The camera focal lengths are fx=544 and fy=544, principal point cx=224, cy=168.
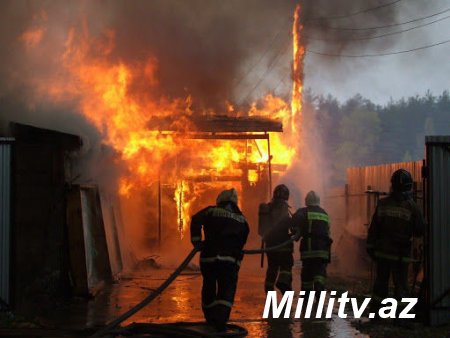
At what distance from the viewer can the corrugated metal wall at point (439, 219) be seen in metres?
6.95

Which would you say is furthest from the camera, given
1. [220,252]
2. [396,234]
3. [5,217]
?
[5,217]

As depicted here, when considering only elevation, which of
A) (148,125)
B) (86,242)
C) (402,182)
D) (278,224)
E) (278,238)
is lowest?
(86,242)

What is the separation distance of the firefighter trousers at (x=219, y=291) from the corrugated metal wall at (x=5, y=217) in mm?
2567

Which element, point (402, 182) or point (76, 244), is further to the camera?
point (76, 244)

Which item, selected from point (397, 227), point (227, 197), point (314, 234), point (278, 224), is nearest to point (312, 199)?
point (314, 234)

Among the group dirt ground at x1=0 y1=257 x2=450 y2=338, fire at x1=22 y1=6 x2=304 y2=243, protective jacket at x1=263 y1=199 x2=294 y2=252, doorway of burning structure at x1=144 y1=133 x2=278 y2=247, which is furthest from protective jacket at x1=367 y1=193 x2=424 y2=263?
doorway of burning structure at x1=144 y1=133 x2=278 y2=247

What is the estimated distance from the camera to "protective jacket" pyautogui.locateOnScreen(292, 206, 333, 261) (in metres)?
7.86

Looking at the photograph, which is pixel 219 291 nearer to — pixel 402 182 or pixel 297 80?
pixel 402 182

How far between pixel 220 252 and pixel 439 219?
9.42ft

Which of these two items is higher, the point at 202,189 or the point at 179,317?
the point at 202,189

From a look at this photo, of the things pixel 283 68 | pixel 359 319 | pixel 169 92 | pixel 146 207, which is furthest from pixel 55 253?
pixel 283 68

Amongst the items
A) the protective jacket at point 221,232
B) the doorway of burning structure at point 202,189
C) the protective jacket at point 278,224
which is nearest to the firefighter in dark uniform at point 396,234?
the protective jacket at point 278,224

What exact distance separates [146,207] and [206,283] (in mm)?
10883

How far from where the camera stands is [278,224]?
27.7 feet
